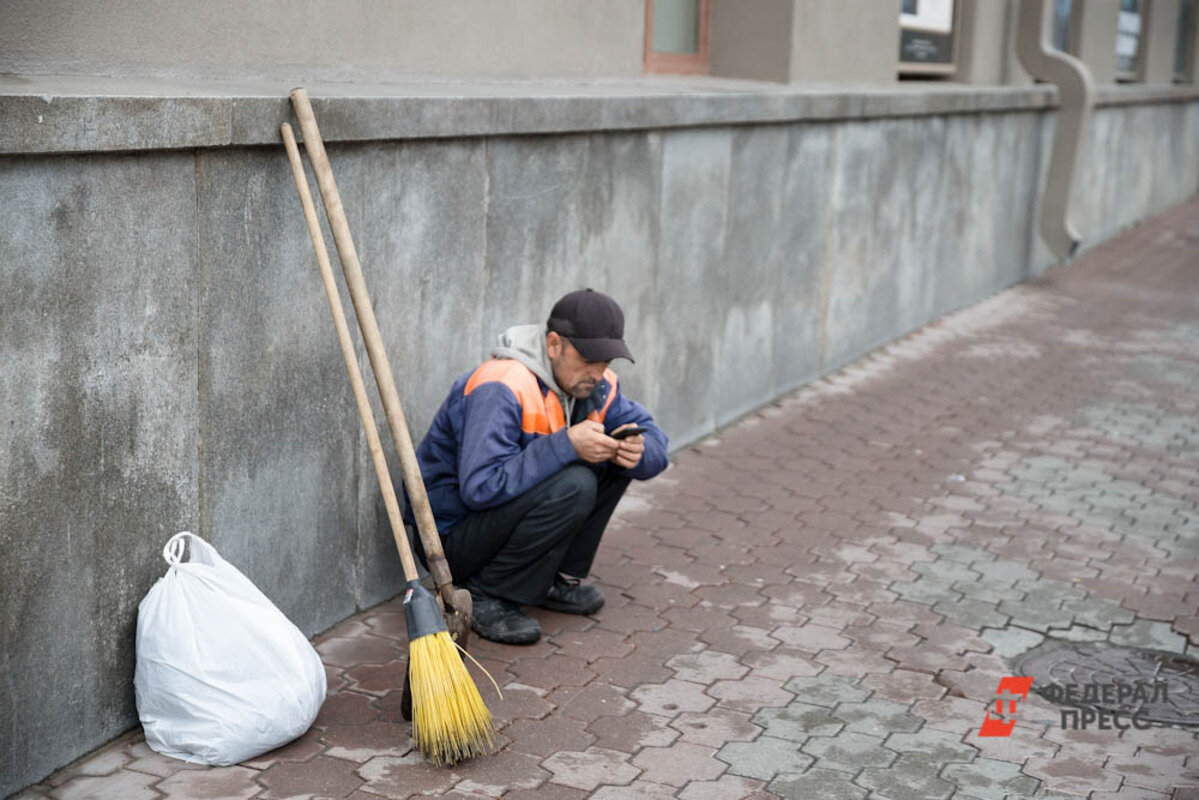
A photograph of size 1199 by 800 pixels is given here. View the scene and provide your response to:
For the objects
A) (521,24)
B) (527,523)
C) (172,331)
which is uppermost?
(521,24)

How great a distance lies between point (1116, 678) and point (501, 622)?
2050 millimetres

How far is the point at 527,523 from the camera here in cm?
461

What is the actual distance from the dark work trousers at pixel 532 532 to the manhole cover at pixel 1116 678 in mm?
1526

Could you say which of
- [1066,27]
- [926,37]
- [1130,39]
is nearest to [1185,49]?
[1130,39]

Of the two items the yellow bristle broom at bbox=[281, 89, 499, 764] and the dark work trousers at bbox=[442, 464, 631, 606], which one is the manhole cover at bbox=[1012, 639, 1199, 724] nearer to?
the dark work trousers at bbox=[442, 464, 631, 606]

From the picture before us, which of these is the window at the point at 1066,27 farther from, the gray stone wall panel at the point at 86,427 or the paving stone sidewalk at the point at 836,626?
the gray stone wall panel at the point at 86,427

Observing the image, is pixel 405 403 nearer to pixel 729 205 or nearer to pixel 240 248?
pixel 240 248

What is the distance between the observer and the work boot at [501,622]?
4.71 m

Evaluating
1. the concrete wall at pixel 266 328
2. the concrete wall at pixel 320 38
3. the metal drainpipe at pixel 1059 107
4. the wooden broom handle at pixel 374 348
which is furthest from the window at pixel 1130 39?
the wooden broom handle at pixel 374 348

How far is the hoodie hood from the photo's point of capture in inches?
184

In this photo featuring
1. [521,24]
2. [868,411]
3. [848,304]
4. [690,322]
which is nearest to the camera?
[521,24]

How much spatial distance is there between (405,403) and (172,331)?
4.07ft

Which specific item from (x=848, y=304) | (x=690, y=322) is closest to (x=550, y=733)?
(x=690, y=322)

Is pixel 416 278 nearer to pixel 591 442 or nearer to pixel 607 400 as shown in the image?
pixel 607 400
